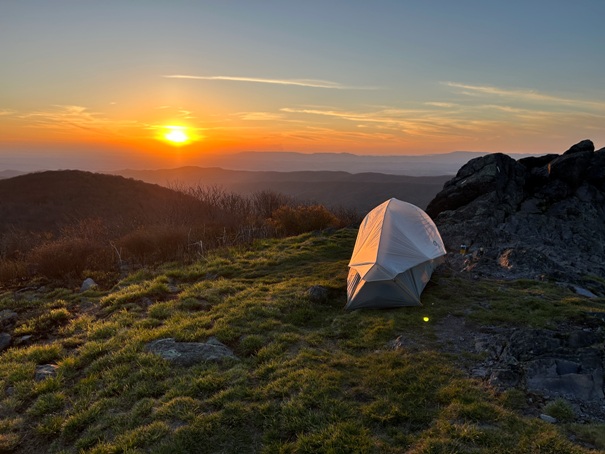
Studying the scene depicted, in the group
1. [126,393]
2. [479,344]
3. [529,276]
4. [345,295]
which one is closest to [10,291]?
[126,393]

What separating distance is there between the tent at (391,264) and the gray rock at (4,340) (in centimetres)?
877

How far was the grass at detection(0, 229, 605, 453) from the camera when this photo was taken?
5324mm

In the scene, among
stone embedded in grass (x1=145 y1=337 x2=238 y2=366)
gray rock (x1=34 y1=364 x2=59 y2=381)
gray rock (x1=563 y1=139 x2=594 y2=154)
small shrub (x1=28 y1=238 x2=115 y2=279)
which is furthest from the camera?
gray rock (x1=563 y1=139 x2=594 y2=154)

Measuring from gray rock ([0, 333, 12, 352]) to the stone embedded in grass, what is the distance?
3.97 metres

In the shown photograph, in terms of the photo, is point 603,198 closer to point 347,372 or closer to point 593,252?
point 593,252

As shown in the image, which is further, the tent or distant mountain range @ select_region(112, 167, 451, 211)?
distant mountain range @ select_region(112, 167, 451, 211)

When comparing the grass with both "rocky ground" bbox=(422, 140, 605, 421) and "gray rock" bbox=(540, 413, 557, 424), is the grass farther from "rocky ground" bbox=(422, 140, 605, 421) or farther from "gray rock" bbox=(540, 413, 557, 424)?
"rocky ground" bbox=(422, 140, 605, 421)

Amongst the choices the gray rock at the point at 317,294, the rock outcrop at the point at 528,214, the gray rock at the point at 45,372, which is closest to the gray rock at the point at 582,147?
the rock outcrop at the point at 528,214

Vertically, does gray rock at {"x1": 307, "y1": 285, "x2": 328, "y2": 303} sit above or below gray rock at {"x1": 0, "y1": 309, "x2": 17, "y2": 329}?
above

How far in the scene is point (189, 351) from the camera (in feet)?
25.9

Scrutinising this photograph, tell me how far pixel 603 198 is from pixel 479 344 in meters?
18.1

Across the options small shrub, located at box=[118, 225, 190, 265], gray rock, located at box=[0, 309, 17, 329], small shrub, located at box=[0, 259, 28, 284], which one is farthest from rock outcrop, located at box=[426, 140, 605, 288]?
small shrub, located at box=[0, 259, 28, 284]

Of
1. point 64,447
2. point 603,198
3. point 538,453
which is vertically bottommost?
point 64,447

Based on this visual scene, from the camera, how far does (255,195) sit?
31047 millimetres
